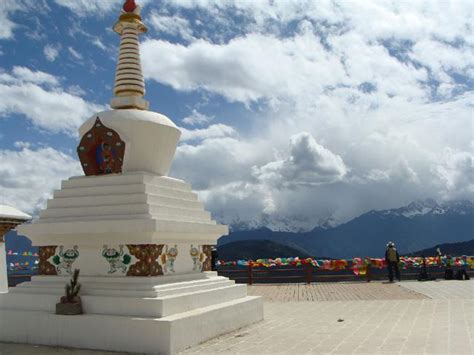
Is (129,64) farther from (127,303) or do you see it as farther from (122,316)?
(122,316)

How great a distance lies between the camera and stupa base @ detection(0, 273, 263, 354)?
302 inches

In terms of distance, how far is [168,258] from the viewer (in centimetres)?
927

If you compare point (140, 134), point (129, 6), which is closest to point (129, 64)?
point (129, 6)

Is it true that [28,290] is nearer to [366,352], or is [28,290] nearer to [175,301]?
[175,301]

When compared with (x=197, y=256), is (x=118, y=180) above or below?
above

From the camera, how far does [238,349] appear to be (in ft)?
25.7

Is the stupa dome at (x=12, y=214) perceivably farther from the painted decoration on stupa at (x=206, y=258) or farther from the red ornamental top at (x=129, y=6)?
the red ornamental top at (x=129, y=6)

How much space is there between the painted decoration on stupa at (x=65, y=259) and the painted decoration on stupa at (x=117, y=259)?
693 mm

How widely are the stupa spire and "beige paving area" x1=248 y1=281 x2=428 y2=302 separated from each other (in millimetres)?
7101

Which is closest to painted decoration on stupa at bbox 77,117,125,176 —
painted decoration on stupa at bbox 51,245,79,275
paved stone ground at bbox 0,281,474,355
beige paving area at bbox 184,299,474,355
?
painted decoration on stupa at bbox 51,245,79,275

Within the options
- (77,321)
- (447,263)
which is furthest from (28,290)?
(447,263)

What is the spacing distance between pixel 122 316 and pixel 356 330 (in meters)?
4.15

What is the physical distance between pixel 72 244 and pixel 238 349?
361 centimetres

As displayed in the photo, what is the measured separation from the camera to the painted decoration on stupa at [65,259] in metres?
9.25
